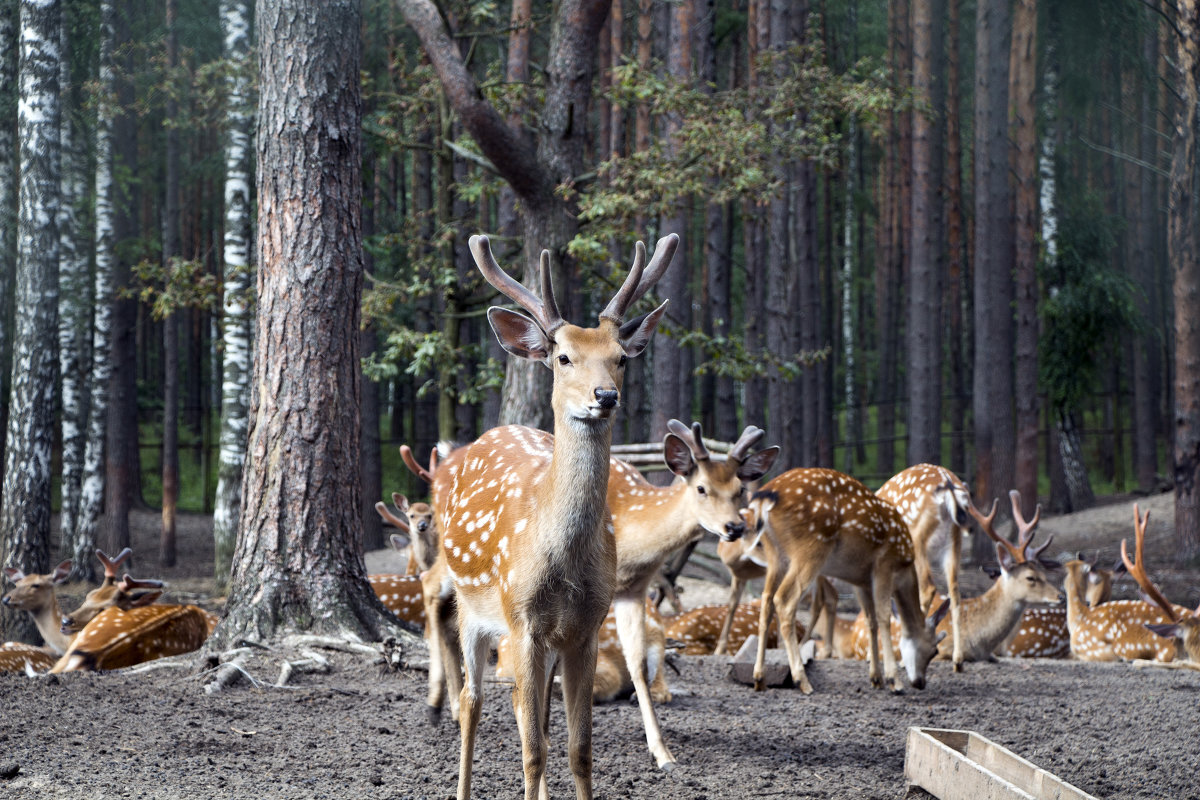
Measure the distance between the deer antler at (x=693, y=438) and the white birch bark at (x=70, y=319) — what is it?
25.9 ft

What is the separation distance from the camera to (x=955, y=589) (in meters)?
7.89

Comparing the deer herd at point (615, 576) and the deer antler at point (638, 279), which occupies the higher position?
the deer antler at point (638, 279)

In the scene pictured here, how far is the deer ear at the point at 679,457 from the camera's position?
18.9ft

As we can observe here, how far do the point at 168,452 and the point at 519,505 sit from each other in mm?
13654

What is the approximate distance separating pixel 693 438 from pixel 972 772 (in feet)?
7.67

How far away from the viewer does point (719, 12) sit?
20328 mm

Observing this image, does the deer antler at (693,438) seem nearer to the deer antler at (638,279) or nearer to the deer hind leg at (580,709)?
the deer antler at (638,279)

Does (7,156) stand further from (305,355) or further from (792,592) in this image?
(792,592)

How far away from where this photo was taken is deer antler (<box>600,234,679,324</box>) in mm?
3777

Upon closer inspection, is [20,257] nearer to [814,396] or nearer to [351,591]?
[351,591]

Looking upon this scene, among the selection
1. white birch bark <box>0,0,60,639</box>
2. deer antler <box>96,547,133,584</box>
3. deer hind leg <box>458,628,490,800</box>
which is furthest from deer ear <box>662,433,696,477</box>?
white birch bark <box>0,0,60,639</box>

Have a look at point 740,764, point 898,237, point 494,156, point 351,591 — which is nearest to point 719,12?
point 898,237

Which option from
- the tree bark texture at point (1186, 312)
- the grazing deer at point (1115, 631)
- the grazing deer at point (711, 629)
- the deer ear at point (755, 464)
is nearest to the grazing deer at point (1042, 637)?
the grazing deer at point (1115, 631)

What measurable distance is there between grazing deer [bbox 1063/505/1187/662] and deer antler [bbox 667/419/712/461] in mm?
4136
